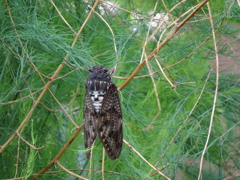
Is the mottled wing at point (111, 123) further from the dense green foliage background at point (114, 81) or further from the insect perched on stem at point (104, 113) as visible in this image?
the dense green foliage background at point (114, 81)

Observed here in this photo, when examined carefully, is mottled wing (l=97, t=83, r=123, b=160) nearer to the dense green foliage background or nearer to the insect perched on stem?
the insect perched on stem

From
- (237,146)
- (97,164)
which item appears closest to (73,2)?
(97,164)

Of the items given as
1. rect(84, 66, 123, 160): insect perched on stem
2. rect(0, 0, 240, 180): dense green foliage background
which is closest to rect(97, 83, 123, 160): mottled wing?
rect(84, 66, 123, 160): insect perched on stem

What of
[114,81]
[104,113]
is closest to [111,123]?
[104,113]

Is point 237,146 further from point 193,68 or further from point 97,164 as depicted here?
point 97,164

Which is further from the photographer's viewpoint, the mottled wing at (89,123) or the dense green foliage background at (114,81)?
the dense green foliage background at (114,81)

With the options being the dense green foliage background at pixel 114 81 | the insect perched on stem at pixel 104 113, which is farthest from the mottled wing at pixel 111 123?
the dense green foliage background at pixel 114 81

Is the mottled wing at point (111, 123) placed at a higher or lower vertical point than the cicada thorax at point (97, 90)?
lower
